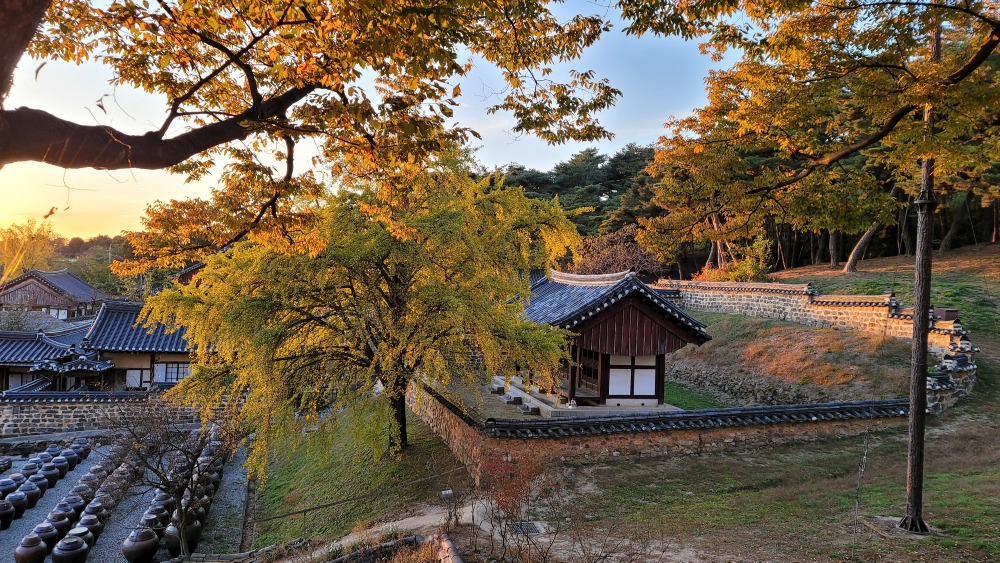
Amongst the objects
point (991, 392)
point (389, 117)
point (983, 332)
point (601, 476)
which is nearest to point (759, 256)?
point (983, 332)

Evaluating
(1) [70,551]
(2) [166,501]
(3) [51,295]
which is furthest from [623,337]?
(3) [51,295]

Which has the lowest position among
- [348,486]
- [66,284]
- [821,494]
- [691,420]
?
[348,486]

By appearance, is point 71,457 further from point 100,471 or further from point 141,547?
point 141,547

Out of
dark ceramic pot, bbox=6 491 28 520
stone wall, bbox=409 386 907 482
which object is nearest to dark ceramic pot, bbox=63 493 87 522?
dark ceramic pot, bbox=6 491 28 520

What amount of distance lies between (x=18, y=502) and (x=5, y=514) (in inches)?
32.4

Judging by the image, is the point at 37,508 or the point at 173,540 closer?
the point at 173,540

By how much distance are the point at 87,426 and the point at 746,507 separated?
25.1 m

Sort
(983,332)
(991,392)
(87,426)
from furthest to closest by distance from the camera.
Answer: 1. (87,426)
2. (983,332)
3. (991,392)

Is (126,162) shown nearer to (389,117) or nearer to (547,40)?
(389,117)

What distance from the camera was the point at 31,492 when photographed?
1561 centimetres

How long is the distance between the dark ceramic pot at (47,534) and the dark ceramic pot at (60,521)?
191 mm

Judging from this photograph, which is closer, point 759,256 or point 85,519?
point 85,519

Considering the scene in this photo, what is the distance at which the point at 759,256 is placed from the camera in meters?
31.0

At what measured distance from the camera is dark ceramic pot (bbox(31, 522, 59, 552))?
12.1 metres
